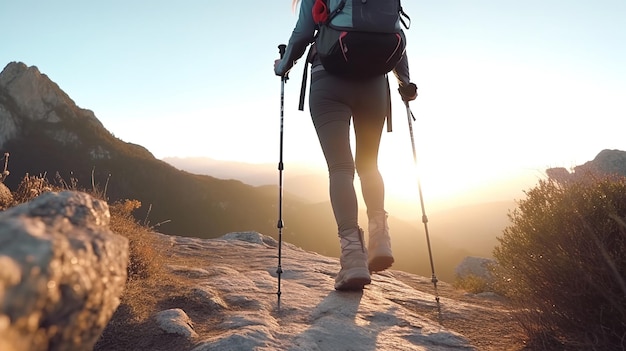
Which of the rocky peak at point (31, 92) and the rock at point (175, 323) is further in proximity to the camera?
the rocky peak at point (31, 92)

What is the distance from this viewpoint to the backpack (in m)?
3.79

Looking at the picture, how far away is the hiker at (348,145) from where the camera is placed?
160 inches

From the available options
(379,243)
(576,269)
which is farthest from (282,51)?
(576,269)

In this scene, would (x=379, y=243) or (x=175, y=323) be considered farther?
(x=379, y=243)

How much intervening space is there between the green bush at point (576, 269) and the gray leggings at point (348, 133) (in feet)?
4.87

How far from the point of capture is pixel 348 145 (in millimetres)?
4164

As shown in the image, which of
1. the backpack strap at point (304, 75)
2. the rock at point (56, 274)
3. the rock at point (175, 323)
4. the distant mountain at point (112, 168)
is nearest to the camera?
the rock at point (56, 274)

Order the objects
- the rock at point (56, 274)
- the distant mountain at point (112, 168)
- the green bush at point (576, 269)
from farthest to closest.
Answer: the distant mountain at point (112, 168) → the green bush at point (576, 269) → the rock at point (56, 274)

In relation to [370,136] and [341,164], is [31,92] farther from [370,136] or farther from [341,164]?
[341,164]

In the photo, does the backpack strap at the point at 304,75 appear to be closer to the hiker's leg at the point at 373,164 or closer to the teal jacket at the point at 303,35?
the teal jacket at the point at 303,35

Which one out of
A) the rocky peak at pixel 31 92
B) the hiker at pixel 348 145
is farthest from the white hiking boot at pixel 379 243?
the rocky peak at pixel 31 92

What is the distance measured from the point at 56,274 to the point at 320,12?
3.79 m

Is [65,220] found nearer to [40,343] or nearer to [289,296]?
[40,343]

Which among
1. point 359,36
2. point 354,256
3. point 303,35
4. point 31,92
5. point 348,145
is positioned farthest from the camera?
point 31,92
